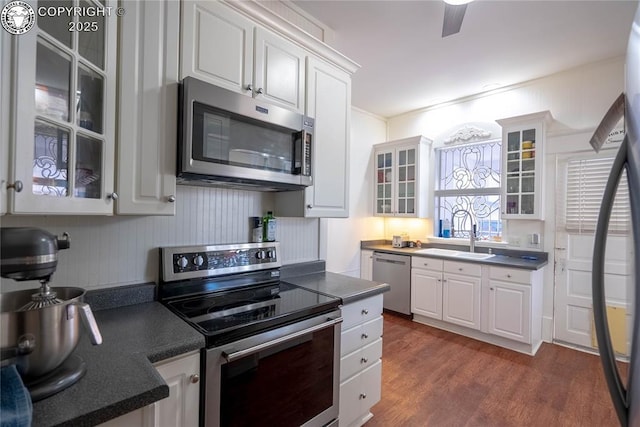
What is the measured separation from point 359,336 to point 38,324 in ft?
4.80

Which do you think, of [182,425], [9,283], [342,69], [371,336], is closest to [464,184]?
[342,69]

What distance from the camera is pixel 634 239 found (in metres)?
0.67

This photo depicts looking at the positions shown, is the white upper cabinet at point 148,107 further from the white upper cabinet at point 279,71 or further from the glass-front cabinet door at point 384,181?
the glass-front cabinet door at point 384,181

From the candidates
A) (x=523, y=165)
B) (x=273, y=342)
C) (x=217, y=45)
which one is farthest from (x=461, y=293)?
(x=217, y=45)

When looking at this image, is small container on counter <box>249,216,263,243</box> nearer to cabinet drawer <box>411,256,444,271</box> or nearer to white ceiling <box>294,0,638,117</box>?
white ceiling <box>294,0,638,117</box>

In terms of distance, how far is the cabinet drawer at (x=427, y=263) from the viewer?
3403 millimetres

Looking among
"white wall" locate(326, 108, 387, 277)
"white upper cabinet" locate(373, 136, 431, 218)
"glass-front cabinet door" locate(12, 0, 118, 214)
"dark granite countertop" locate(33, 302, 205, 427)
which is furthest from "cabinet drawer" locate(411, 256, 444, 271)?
"glass-front cabinet door" locate(12, 0, 118, 214)

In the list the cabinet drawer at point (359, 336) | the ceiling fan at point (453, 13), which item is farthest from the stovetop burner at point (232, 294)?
the ceiling fan at point (453, 13)

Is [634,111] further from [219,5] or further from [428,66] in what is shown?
[428,66]

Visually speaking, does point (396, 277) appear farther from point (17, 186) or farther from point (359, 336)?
point (17, 186)

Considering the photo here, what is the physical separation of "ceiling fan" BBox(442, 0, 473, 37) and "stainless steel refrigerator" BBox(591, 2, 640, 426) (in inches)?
46.1

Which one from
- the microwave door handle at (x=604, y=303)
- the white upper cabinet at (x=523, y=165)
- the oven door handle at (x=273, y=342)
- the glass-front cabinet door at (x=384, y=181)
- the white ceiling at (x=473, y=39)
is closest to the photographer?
the microwave door handle at (x=604, y=303)

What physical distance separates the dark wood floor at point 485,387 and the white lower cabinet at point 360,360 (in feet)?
0.63

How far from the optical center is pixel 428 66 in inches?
120
